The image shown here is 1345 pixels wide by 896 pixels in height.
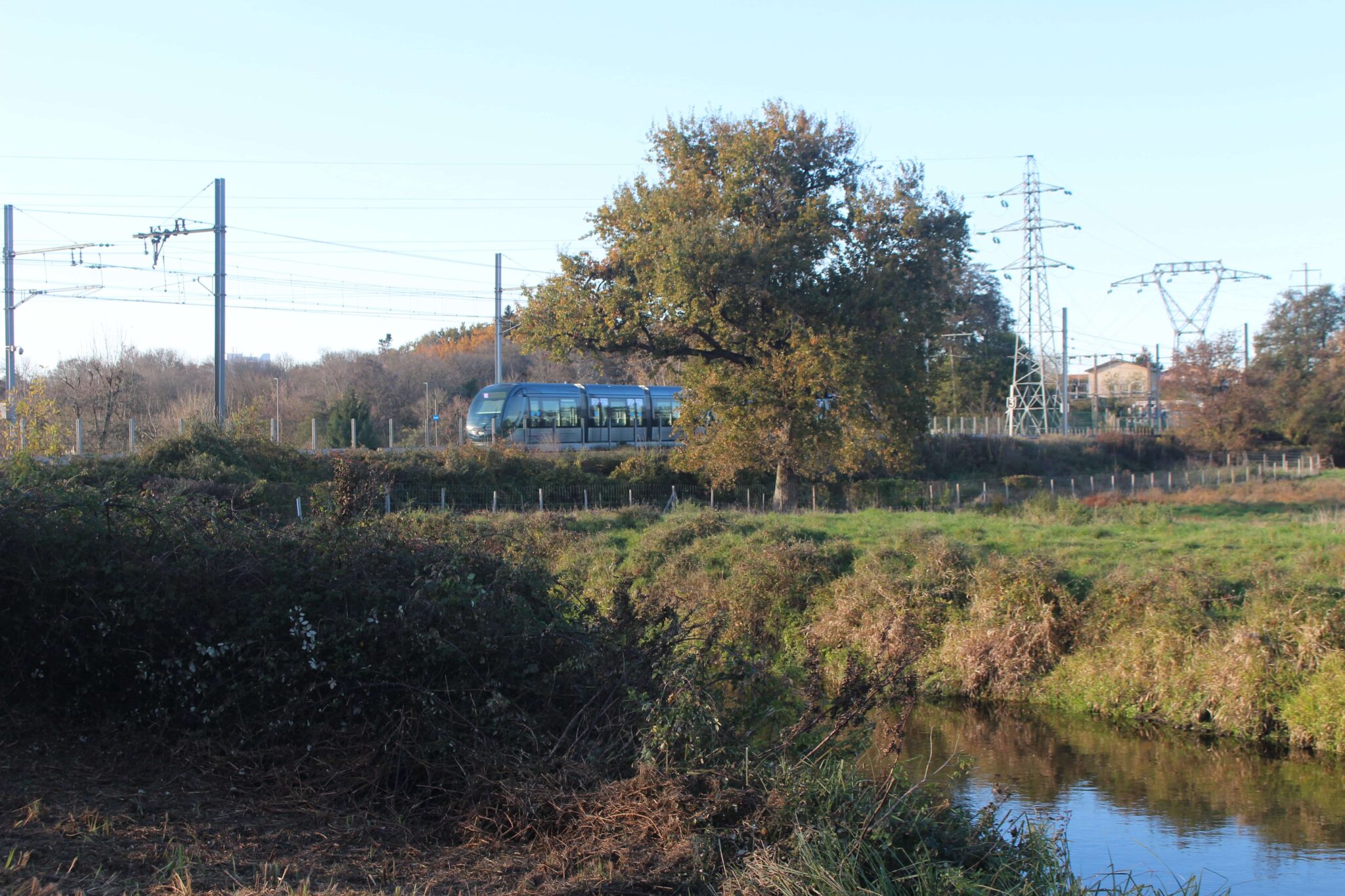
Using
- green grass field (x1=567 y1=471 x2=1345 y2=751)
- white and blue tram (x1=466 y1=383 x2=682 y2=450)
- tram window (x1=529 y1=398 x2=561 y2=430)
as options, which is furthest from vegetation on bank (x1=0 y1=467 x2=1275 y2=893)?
tram window (x1=529 y1=398 x2=561 y2=430)

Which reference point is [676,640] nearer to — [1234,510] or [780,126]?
[780,126]

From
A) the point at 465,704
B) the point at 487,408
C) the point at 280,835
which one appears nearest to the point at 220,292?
the point at 487,408

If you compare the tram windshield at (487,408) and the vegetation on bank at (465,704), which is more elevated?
the tram windshield at (487,408)

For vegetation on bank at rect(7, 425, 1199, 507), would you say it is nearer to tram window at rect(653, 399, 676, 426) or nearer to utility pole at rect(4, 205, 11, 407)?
utility pole at rect(4, 205, 11, 407)

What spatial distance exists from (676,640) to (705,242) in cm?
1987

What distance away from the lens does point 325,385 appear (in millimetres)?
58250

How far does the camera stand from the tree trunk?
31.3 meters

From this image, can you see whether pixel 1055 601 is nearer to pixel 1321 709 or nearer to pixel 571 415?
pixel 1321 709

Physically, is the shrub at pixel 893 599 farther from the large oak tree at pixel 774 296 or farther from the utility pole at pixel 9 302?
the utility pole at pixel 9 302

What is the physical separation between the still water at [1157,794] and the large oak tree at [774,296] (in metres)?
13.5

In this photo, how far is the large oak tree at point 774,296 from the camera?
90.6ft

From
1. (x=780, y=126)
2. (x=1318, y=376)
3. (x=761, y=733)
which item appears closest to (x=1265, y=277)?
(x=1318, y=376)

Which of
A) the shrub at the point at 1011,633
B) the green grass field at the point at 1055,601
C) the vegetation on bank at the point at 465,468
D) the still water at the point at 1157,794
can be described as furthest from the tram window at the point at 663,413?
the still water at the point at 1157,794

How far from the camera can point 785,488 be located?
3184 cm
